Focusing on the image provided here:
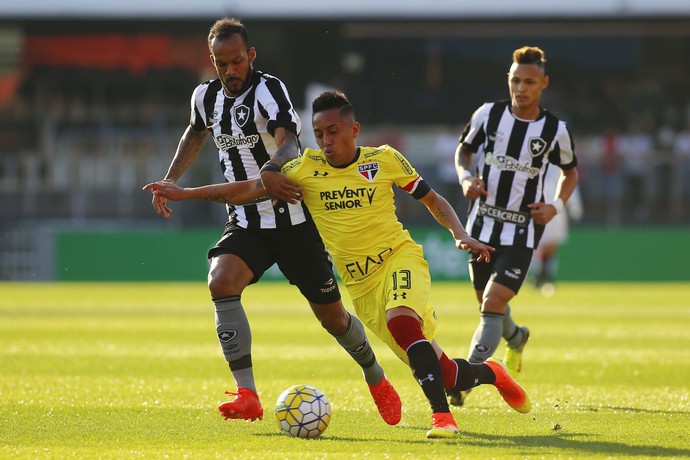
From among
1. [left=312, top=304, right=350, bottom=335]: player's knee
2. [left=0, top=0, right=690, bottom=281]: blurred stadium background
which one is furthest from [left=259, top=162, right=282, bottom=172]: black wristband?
[left=0, top=0, right=690, bottom=281]: blurred stadium background

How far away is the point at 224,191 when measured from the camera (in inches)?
255

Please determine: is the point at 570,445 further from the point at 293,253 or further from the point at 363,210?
the point at 293,253

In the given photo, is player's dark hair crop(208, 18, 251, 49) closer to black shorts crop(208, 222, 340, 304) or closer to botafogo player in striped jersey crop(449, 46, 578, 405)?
black shorts crop(208, 222, 340, 304)

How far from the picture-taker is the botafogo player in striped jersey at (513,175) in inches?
315

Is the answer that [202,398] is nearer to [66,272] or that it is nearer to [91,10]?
[66,272]

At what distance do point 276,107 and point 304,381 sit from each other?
3008 mm

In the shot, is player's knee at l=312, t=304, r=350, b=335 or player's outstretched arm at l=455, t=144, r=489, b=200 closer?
player's knee at l=312, t=304, r=350, b=335

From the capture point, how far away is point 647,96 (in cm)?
2989

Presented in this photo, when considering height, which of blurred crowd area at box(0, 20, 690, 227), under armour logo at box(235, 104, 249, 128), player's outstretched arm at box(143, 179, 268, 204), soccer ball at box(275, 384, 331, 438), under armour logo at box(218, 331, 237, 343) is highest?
blurred crowd area at box(0, 20, 690, 227)

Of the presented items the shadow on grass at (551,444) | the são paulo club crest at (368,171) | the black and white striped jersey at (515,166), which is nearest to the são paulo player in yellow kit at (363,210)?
the são paulo club crest at (368,171)

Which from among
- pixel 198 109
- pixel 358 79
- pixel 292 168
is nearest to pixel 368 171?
pixel 292 168

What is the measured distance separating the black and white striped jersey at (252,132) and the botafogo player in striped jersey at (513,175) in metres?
1.60

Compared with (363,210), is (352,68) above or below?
above

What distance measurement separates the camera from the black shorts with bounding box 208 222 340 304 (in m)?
6.92
